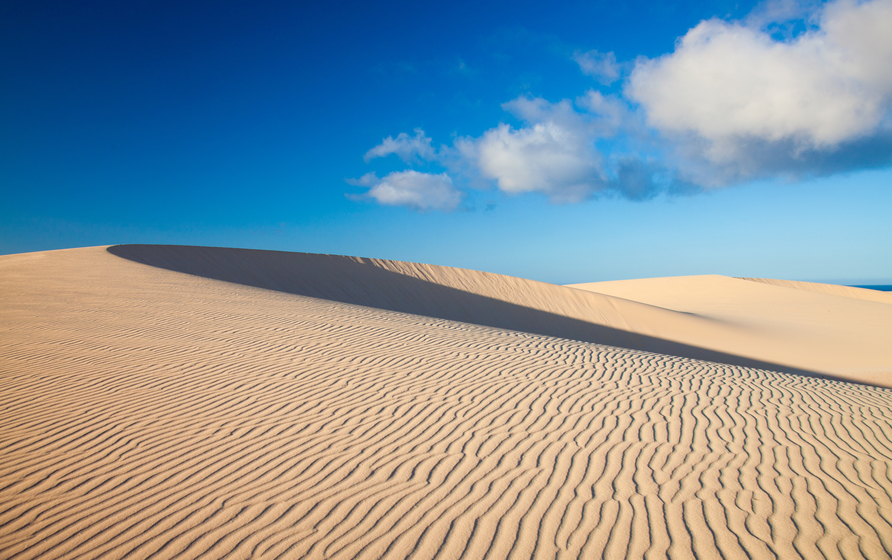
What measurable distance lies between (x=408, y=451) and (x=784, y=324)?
23918 millimetres

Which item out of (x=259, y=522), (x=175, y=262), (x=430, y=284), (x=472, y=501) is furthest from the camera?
(x=430, y=284)

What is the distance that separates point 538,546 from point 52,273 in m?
15.4

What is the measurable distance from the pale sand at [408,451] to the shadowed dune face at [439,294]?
30.6 ft

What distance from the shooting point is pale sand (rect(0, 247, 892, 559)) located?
103 inches

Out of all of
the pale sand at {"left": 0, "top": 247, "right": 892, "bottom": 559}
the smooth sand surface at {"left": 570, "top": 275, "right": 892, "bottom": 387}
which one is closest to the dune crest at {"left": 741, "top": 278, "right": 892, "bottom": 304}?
the smooth sand surface at {"left": 570, "top": 275, "right": 892, "bottom": 387}

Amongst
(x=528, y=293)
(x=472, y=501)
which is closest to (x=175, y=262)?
(x=528, y=293)

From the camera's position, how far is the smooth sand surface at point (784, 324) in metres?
14.2

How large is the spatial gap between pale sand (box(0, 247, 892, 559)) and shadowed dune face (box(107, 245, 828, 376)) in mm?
9332

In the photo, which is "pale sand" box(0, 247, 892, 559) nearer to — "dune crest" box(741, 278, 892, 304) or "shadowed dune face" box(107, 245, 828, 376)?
"shadowed dune face" box(107, 245, 828, 376)

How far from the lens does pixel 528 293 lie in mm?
22328

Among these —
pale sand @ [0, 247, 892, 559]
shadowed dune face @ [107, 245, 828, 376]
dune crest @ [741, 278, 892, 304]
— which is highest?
dune crest @ [741, 278, 892, 304]

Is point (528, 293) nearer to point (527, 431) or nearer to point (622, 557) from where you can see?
point (527, 431)

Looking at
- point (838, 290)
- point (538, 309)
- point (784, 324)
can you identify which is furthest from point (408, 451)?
point (838, 290)

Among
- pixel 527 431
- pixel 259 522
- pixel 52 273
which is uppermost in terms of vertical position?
pixel 52 273
